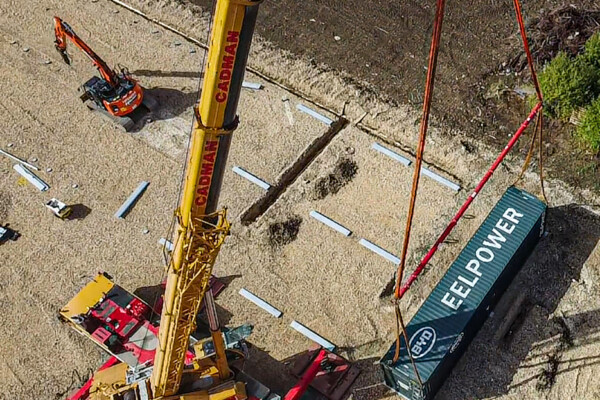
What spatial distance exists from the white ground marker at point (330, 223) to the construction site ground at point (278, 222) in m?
0.18

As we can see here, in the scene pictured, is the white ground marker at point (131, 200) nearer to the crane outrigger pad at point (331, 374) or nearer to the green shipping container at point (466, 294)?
the crane outrigger pad at point (331, 374)

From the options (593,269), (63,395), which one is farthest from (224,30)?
(593,269)

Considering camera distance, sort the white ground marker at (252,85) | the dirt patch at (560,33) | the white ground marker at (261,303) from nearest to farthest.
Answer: the white ground marker at (261,303), the dirt patch at (560,33), the white ground marker at (252,85)

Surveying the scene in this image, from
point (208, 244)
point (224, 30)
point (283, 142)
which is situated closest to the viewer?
point (224, 30)

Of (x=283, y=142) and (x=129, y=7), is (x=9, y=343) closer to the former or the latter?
(x=283, y=142)

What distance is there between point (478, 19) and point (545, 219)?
994 cm

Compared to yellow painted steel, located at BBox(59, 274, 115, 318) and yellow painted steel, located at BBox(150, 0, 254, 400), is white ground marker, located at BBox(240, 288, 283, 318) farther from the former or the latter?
yellow painted steel, located at BBox(150, 0, 254, 400)

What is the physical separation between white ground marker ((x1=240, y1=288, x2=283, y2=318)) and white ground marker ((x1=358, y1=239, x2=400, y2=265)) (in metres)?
3.37

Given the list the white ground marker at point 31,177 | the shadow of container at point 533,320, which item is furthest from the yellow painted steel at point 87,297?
the shadow of container at point 533,320

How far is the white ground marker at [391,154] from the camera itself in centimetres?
2498

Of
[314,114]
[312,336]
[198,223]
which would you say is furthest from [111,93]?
[198,223]

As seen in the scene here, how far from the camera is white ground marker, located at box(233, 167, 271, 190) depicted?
81.1ft

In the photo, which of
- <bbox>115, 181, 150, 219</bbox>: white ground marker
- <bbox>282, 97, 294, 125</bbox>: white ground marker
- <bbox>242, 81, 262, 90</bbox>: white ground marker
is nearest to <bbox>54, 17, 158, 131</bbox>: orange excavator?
<bbox>115, 181, 150, 219</bbox>: white ground marker

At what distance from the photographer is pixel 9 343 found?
21.4 meters
